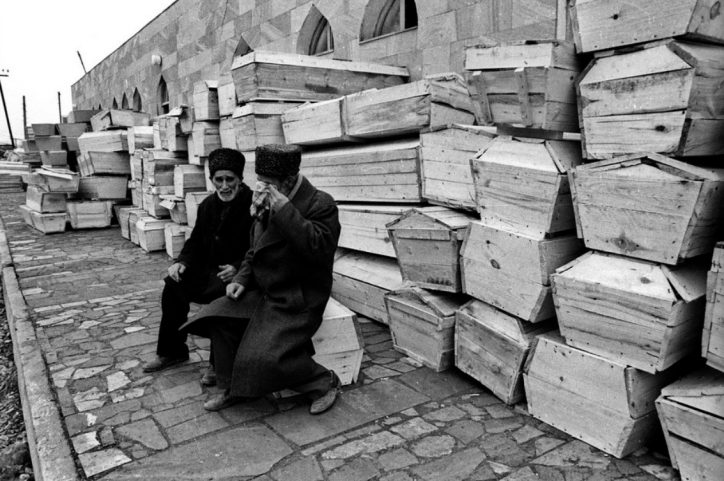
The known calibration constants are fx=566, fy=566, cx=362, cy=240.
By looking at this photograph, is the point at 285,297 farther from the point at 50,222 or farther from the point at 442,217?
the point at 50,222

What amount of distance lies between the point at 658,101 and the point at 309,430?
8.50 ft

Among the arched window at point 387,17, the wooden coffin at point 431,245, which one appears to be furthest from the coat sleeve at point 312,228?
the arched window at point 387,17

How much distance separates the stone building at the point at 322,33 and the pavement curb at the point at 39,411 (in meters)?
3.44

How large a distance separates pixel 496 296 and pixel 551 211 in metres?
0.70

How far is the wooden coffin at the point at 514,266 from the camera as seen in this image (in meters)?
3.32

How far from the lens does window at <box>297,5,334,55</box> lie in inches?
408

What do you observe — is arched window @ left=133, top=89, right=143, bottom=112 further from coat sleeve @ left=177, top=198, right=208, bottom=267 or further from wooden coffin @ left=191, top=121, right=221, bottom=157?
coat sleeve @ left=177, top=198, right=208, bottom=267

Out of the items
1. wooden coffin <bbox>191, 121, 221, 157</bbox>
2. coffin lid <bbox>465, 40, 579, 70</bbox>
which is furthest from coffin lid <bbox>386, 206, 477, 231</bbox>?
wooden coffin <bbox>191, 121, 221, 157</bbox>

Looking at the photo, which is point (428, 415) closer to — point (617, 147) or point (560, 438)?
point (560, 438)

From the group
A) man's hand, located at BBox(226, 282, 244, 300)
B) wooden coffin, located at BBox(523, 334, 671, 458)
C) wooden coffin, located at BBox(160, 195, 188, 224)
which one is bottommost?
wooden coffin, located at BBox(523, 334, 671, 458)

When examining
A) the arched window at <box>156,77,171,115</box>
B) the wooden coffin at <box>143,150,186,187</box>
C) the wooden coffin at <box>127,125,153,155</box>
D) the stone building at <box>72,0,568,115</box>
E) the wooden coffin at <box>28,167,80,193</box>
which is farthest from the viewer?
the arched window at <box>156,77,171,115</box>

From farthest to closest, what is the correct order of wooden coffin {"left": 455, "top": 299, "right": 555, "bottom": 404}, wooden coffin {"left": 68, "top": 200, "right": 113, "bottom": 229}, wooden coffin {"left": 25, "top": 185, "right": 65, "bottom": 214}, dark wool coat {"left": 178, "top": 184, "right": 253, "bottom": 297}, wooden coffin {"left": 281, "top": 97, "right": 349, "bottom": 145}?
wooden coffin {"left": 68, "top": 200, "right": 113, "bottom": 229} → wooden coffin {"left": 25, "top": 185, "right": 65, "bottom": 214} → wooden coffin {"left": 281, "top": 97, "right": 349, "bottom": 145} → dark wool coat {"left": 178, "top": 184, "right": 253, "bottom": 297} → wooden coffin {"left": 455, "top": 299, "right": 555, "bottom": 404}

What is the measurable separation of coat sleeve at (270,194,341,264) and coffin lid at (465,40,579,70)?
1322 mm

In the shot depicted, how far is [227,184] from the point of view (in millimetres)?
4109
